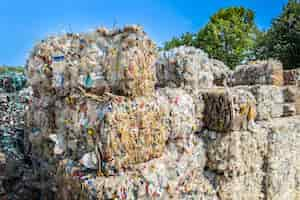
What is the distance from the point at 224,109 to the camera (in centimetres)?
284

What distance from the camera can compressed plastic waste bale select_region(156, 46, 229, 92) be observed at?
142 inches

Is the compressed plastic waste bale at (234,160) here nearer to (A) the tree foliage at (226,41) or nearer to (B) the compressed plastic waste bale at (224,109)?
(B) the compressed plastic waste bale at (224,109)

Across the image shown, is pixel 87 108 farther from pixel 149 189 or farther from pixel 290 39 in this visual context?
pixel 290 39

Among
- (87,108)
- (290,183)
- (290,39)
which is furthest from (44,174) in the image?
(290,39)

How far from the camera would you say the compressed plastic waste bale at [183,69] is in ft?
11.8

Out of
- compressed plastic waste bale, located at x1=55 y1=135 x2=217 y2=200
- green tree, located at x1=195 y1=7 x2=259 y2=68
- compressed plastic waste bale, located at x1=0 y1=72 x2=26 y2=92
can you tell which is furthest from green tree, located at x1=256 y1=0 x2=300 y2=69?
compressed plastic waste bale, located at x1=55 y1=135 x2=217 y2=200

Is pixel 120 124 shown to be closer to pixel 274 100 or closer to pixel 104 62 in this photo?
pixel 104 62

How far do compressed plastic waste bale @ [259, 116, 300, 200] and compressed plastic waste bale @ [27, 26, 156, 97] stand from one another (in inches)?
63.8

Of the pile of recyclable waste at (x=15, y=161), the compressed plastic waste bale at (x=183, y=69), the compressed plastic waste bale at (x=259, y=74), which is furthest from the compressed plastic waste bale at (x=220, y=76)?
the pile of recyclable waste at (x=15, y=161)

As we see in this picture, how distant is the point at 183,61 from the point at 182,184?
155 cm

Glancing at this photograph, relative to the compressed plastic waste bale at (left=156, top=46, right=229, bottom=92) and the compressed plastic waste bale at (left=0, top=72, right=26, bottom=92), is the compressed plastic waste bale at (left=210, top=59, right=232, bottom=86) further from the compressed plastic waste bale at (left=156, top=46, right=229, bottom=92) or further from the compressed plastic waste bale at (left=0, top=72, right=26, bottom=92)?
the compressed plastic waste bale at (left=0, top=72, right=26, bottom=92)

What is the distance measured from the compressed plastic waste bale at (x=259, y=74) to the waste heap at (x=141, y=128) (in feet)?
4.18

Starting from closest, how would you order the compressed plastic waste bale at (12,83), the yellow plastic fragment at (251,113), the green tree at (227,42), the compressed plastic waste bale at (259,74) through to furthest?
the yellow plastic fragment at (251,113) < the compressed plastic waste bale at (259,74) < the compressed plastic waste bale at (12,83) < the green tree at (227,42)

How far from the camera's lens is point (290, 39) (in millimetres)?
11445
